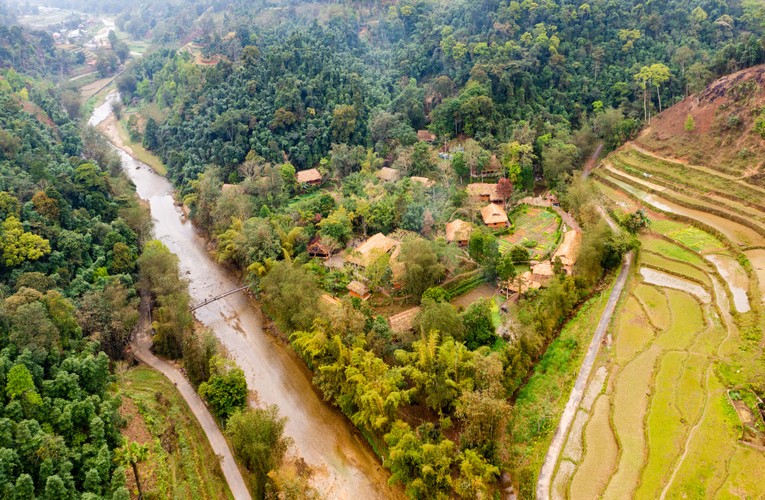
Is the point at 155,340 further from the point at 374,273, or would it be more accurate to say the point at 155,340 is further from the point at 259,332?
the point at 374,273

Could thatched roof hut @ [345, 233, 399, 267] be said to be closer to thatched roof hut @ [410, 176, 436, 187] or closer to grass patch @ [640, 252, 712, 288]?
thatched roof hut @ [410, 176, 436, 187]

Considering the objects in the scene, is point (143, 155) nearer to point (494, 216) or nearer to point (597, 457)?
point (494, 216)

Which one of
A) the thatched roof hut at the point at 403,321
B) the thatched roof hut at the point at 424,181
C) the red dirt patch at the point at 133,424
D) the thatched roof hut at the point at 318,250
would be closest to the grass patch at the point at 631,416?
the thatched roof hut at the point at 403,321

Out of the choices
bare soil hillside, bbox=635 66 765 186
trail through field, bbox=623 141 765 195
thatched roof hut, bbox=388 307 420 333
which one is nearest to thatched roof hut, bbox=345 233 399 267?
thatched roof hut, bbox=388 307 420 333

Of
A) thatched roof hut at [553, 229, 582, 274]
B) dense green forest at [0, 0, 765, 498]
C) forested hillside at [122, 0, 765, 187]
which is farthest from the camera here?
forested hillside at [122, 0, 765, 187]

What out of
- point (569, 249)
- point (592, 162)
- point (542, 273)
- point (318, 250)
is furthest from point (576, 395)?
point (592, 162)

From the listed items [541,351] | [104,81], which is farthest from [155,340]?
[104,81]

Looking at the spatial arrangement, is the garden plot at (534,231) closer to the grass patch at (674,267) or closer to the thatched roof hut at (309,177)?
the grass patch at (674,267)
